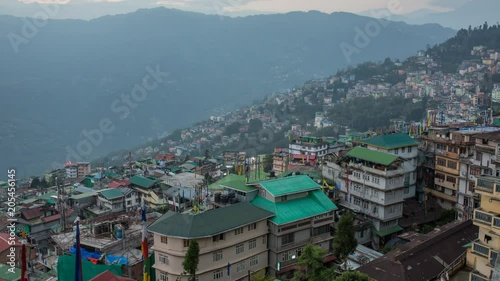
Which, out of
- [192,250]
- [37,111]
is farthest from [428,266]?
[37,111]

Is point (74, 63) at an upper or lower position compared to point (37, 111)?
upper

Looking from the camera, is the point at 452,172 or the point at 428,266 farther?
the point at 452,172

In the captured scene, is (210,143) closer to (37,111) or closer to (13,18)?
(37,111)

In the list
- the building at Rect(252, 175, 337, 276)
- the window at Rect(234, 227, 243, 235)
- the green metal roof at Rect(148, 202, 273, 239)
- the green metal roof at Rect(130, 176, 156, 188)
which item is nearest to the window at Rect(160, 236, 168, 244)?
the green metal roof at Rect(148, 202, 273, 239)

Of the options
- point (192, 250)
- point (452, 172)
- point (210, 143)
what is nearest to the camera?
point (192, 250)

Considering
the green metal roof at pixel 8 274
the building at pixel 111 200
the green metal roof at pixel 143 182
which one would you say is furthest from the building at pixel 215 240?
the green metal roof at pixel 143 182

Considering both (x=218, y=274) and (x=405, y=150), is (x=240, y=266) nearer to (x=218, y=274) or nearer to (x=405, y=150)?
(x=218, y=274)

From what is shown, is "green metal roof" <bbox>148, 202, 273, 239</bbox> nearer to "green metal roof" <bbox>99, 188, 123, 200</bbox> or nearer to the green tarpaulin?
the green tarpaulin
